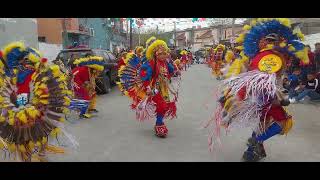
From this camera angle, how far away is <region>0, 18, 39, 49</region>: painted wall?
54.3 ft

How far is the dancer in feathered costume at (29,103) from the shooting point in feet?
17.5

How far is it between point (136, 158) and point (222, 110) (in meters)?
1.42

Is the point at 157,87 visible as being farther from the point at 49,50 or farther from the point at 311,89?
the point at 49,50

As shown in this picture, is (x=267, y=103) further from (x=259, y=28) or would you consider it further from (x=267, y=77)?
(x=259, y=28)

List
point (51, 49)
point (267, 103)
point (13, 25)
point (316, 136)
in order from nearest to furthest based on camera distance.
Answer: point (267, 103) < point (316, 136) < point (13, 25) < point (51, 49)

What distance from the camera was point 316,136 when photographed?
25.6ft

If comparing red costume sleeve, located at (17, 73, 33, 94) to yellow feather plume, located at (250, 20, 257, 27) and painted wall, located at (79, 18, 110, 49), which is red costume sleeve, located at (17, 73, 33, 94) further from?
painted wall, located at (79, 18, 110, 49)

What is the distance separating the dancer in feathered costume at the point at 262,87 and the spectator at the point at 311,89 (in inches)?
258

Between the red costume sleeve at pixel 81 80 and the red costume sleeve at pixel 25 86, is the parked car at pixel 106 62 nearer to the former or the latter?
the red costume sleeve at pixel 81 80

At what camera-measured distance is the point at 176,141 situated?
7387mm

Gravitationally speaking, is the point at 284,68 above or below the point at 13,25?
below

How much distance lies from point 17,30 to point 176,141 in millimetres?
12357

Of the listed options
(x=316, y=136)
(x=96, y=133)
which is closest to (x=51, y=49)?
(x=96, y=133)

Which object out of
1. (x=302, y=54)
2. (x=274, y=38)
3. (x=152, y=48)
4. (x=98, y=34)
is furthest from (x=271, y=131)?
(x=98, y=34)
